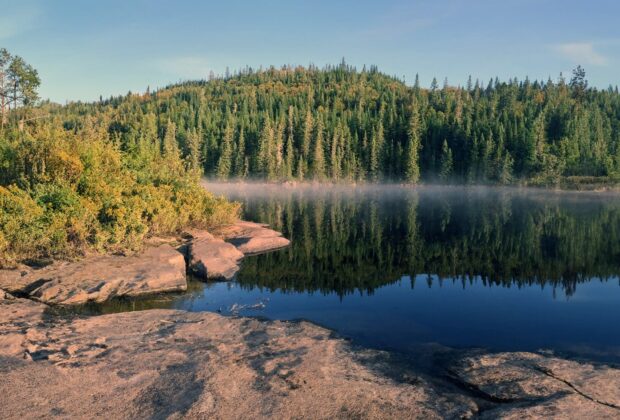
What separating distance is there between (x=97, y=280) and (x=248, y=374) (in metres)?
12.0

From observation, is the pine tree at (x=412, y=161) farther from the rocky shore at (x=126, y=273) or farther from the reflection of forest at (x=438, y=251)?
the rocky shore at (x=126, y=273)

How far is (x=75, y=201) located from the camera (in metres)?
24.3

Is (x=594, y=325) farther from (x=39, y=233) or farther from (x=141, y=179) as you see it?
(x=141, y=179)

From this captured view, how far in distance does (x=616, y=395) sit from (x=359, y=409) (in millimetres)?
6075

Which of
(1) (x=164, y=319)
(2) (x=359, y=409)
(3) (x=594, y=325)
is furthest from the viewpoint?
(3) (x=594, y=325)

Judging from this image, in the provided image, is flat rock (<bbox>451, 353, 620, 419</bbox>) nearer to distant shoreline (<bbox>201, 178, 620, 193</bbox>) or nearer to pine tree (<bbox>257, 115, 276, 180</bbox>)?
distant shoreline (<bbox>201, 178, 620, 193</bbox>)

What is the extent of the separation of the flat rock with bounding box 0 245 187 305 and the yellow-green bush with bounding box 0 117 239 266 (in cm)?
163

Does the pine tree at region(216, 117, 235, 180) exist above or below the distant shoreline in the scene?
above

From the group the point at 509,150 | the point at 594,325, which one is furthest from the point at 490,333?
the point at 509,150

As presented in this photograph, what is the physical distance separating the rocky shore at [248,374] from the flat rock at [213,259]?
23.8 ft

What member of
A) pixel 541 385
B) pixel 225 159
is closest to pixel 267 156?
pixel 225 159

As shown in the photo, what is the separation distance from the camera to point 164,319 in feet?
54.9

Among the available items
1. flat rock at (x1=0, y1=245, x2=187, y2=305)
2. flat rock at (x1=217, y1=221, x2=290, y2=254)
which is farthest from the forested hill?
flat rock at (x1=0, y1=245, x2=187, y2=305)

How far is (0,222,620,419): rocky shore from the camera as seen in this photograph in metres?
10.0
